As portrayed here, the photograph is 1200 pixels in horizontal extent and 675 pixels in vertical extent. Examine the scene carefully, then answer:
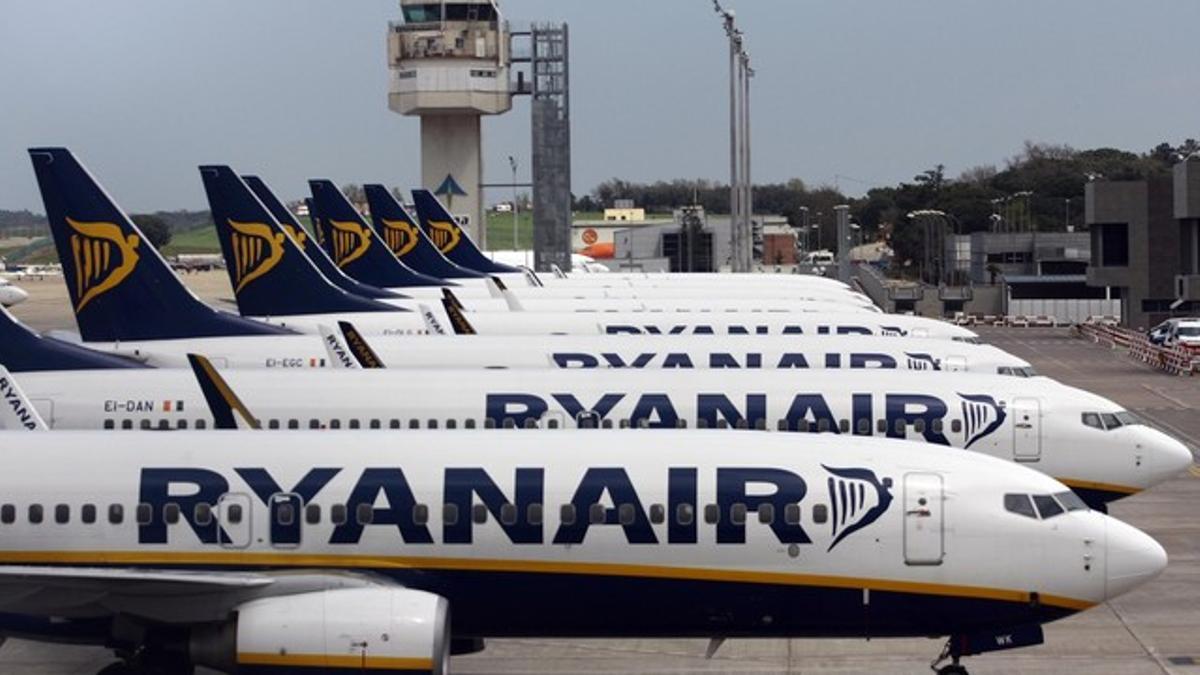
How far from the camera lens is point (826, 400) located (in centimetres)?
3350

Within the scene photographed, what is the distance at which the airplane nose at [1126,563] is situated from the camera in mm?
23234

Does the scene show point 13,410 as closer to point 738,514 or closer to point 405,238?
point 738,514

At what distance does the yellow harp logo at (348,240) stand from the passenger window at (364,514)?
49.2 meters

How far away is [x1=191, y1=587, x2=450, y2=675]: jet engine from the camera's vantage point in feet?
71.7

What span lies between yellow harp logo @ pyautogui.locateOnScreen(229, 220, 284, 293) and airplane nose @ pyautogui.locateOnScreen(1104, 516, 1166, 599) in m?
33.8

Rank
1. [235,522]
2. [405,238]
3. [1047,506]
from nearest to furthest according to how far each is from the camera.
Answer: [1047,506] < [235,522] < [405,238]

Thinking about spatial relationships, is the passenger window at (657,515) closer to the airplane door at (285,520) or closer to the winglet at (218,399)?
the airplane door at (285,520)

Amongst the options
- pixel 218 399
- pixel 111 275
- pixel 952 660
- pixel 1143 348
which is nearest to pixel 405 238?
pixel 1143 348

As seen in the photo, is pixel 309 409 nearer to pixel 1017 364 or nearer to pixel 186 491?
pixel 186 491

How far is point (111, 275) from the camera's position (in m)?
43.7

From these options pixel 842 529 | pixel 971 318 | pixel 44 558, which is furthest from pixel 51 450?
pixel 971 318

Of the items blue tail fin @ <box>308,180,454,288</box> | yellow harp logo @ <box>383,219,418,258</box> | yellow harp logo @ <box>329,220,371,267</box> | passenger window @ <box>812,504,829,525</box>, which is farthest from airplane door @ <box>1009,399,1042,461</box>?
yellow harp logo @ <box>383,219,418,258</box>

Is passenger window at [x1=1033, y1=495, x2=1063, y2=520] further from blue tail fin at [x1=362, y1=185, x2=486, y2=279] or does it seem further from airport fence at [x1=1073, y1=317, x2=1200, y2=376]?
Result: airport fence at [x1=1073, y1=317, x2=1200, y2=376]

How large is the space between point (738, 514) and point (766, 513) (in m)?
0.32
